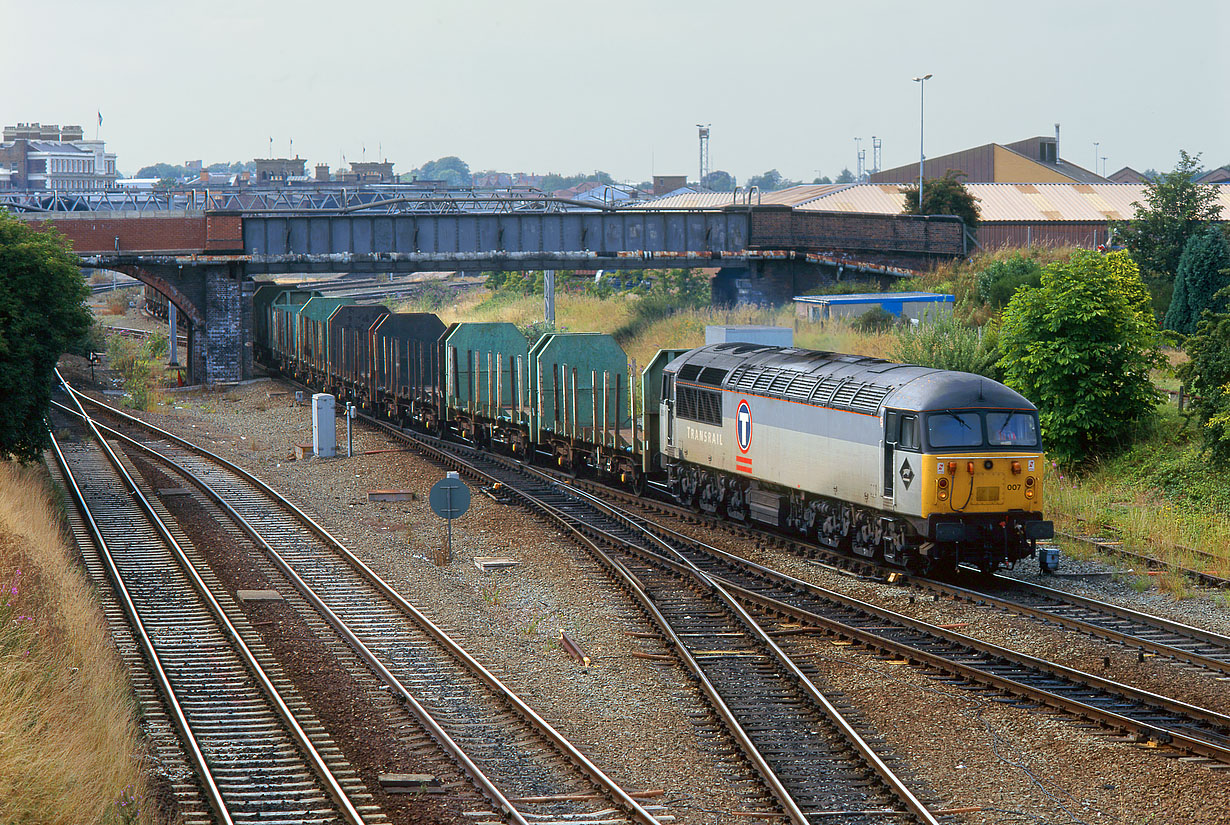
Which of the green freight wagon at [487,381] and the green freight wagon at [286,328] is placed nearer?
the green freight wagon at [487,381]

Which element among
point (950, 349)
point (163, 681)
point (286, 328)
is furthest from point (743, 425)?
point (286, 328)

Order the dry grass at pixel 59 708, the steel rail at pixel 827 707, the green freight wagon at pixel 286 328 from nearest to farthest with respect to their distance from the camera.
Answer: the dry grass at pixel 59 708, the steel rail at pixel 827 707, the green freight wagon at pixel 286 328

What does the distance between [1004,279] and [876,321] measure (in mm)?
4704

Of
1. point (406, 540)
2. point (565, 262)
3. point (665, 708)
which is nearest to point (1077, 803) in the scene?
point (665, 708)

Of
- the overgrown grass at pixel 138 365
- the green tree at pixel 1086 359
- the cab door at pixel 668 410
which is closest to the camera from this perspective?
the cab door at pixel 668 410

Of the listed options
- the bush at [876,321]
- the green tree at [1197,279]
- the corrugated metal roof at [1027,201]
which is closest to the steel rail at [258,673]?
the bush at [876,321]

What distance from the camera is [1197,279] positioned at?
41.9m

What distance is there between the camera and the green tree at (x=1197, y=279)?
136 feet

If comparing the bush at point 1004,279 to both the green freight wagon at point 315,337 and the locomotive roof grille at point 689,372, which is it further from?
the green freight wagon at point 315,337

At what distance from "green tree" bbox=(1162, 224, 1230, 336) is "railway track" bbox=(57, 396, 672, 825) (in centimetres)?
3067

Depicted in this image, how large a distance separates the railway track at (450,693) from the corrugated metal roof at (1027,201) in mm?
54443

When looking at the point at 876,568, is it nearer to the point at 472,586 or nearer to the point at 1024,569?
the point at 1024,569

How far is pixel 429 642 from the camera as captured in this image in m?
16.5

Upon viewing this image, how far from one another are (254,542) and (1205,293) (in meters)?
32.6
